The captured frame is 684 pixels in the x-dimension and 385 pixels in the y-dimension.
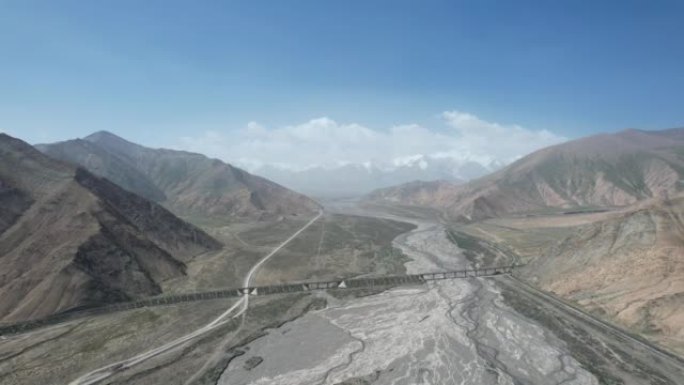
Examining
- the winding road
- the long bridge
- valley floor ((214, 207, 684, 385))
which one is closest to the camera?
the winding road

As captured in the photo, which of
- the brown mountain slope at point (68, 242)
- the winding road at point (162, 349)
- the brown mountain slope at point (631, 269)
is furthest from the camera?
the brown mountain slope at point (68, 242)

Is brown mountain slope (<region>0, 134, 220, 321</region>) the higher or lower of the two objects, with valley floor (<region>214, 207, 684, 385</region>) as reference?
higher

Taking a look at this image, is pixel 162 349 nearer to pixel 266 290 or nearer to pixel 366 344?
pixel 366 344

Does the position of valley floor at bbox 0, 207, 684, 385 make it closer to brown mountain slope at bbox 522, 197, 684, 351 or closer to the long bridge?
the long bridge

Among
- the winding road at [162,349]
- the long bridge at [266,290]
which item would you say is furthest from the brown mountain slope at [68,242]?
the winding road at [162,349]

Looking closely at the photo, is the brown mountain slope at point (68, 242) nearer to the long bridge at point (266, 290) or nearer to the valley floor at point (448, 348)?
the long bridge at point (266, 290)

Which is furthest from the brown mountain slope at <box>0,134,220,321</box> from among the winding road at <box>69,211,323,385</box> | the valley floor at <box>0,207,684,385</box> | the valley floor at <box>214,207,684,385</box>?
the valley floor at <box>214,207,684,385</box>

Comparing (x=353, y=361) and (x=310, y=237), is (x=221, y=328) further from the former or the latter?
(x=310, y=237)
